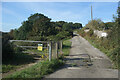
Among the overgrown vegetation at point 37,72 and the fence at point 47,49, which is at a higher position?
the fence at point 47,49

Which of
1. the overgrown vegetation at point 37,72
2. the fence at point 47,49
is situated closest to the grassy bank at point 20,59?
the fence at point 47,49

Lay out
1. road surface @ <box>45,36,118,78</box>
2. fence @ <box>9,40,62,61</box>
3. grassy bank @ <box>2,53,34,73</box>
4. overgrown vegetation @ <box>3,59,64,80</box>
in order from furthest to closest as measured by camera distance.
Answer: grassy bank @ <box>2,53,34,73</box>, fence @ <box>9,40,62,61</box>, road surface @ <box>45,36,118,78</box>, overgrown vegetation @ <box>3,59,64,80</box>

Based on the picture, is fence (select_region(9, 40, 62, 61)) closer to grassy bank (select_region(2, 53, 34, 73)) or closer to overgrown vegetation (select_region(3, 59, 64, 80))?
grassy bank (select_region(2, 53, 34, 73))

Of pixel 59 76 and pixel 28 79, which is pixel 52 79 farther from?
pixel 28 79

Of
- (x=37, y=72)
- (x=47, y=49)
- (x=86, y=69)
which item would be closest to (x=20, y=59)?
(x=47, y=49)

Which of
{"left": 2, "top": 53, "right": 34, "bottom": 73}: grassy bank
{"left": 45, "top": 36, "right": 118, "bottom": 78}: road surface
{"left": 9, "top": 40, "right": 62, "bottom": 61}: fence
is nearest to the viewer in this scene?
{"left": 45, "top": 36, "right": 118, "bottom": 78}: road surface

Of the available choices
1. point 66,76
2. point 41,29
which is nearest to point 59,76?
point 66,76

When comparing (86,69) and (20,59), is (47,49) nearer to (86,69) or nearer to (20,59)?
(20,59)

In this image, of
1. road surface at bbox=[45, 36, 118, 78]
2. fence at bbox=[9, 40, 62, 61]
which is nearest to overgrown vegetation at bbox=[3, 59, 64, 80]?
road surface at bbox=[45, 36, 118, 78]

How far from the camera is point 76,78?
5.48 metres

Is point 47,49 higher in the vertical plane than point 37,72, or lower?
higher

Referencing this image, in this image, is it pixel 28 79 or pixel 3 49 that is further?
pixel 3 49

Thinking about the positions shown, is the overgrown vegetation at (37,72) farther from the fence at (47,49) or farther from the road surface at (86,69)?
the fence at (47,49)

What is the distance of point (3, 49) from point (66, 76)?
4.85 metres
